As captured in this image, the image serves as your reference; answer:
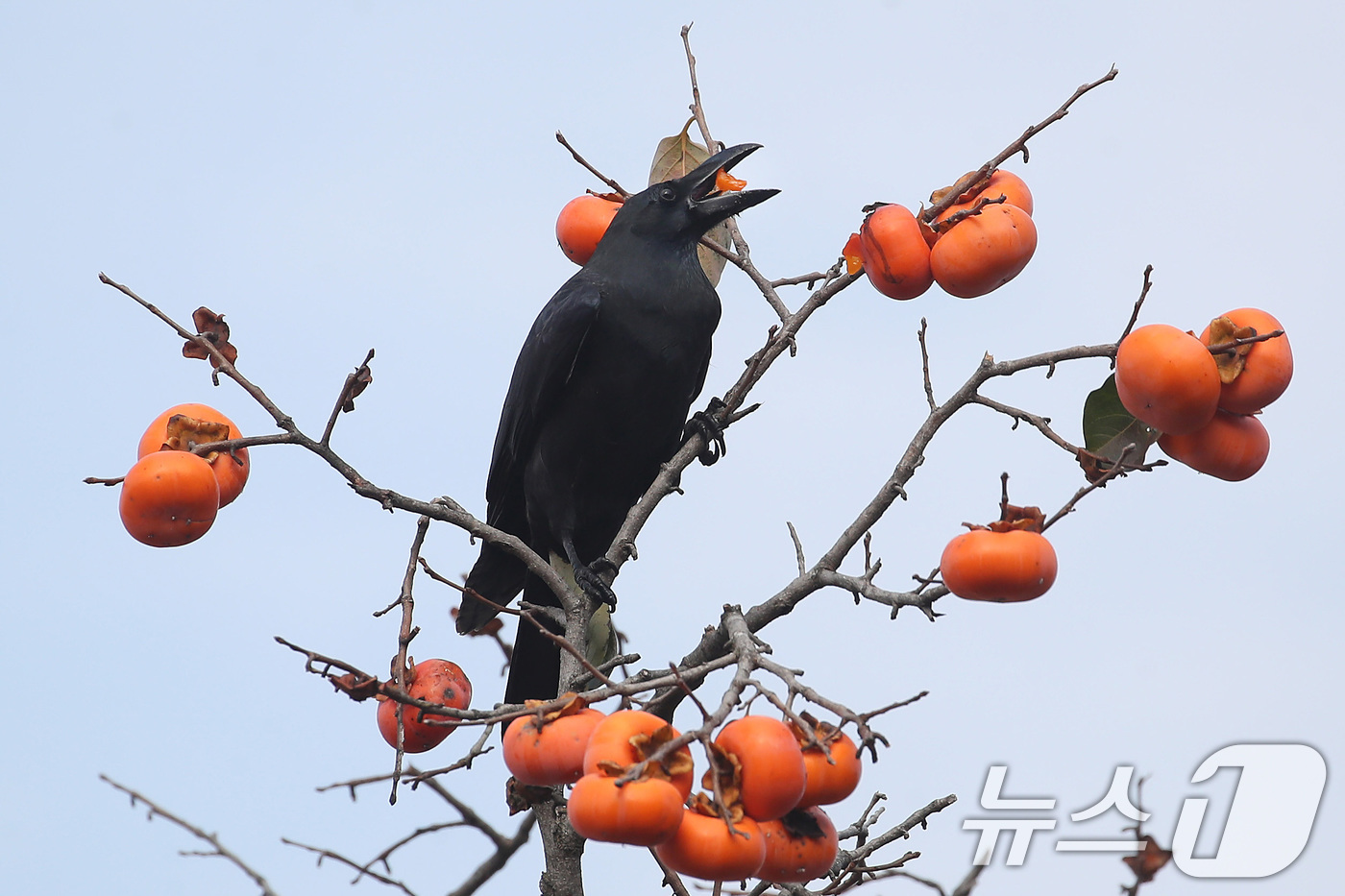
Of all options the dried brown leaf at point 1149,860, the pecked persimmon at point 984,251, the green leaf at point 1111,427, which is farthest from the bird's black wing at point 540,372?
the dried brown leaf at point 1149,860

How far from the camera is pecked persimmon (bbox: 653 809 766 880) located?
1.66 metres

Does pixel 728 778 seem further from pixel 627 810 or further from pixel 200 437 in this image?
pixel 200 437

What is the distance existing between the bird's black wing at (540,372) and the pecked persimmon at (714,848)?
2.37 metres

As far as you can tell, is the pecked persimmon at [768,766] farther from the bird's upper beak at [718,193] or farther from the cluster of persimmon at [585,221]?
the bird's upper beak at [718,193]

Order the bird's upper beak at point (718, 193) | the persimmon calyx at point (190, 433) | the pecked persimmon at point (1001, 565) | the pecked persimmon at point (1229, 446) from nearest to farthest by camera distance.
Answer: the pecked persimmon at point (1001, 565) < the pecked persimmon at point (1229, 446) < the persimmon calyx at point (190, 433) < the bird's upper beak at point (718, 193)

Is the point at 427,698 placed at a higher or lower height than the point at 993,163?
lower

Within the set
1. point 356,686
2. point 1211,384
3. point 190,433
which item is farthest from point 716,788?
point 190,433

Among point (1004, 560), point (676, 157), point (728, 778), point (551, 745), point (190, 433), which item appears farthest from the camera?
point (676, 157)

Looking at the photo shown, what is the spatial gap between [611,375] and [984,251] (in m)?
1.73

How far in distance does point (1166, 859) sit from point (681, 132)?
237cm

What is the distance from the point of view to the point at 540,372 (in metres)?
3.97

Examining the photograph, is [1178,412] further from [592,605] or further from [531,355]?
[531,355]

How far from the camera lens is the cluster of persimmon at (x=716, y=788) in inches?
63.6

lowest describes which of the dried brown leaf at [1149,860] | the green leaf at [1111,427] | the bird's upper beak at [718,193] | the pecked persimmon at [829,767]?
the pecked persimmon at [829,767]
